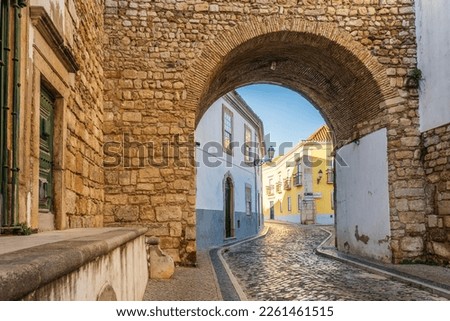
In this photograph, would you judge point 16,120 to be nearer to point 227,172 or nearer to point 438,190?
point 438,190

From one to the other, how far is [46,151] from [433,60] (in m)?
5.94

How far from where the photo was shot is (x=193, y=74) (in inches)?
283

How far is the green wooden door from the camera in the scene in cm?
407

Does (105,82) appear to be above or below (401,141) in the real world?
above

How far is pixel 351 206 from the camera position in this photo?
9070mm

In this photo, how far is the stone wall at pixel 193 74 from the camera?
698 cm

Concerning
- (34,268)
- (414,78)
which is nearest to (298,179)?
(414,78)

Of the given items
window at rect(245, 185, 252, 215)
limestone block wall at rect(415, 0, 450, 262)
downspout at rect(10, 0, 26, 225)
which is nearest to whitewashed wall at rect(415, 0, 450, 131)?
limestone block wall at rect(415, 0, 450, 262)

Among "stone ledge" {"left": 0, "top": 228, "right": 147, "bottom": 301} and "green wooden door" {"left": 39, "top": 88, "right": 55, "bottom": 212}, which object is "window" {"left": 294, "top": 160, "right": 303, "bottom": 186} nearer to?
"green wooden door" {"left": 39, "top": 88, "right": 55, "bottom": 212}

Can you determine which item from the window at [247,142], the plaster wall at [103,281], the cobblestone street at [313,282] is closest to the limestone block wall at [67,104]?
the plaster wall at [103,281]

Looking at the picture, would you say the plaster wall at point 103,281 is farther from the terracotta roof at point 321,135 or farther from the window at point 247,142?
the terracotta roof at point 321,135

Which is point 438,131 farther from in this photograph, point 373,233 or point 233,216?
point 233,216
